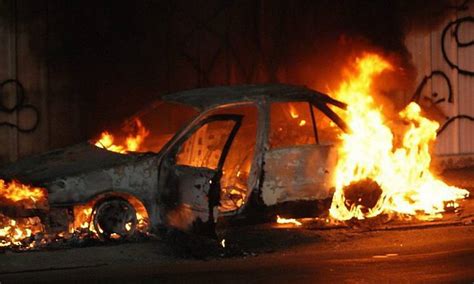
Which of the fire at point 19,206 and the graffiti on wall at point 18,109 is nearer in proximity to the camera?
the fire at point 19,206

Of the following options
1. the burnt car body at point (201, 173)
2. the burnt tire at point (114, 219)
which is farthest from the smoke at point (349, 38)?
the burnt tire at point (114, 219)

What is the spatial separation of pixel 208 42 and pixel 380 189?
510cm

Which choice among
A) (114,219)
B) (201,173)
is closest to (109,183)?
(114,219)

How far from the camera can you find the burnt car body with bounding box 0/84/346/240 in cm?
854

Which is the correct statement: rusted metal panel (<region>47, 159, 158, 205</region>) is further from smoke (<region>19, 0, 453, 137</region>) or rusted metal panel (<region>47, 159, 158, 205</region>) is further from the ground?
smoke (<region>19, 0, 453, 137</region>)

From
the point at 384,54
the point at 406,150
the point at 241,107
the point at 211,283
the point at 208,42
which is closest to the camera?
the point at 211,283

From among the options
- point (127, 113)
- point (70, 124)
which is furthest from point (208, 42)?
point (70, 124)

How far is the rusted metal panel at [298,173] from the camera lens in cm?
873

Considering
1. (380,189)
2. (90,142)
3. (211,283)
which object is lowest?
(211,283)

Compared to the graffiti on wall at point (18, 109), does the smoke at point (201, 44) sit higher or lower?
higher

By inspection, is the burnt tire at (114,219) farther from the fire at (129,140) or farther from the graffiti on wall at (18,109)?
the graffiti on wall at (18,109)

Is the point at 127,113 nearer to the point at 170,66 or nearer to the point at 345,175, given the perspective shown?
the point at 170,66

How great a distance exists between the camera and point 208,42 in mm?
13523

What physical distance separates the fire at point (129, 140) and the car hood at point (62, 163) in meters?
0.20
